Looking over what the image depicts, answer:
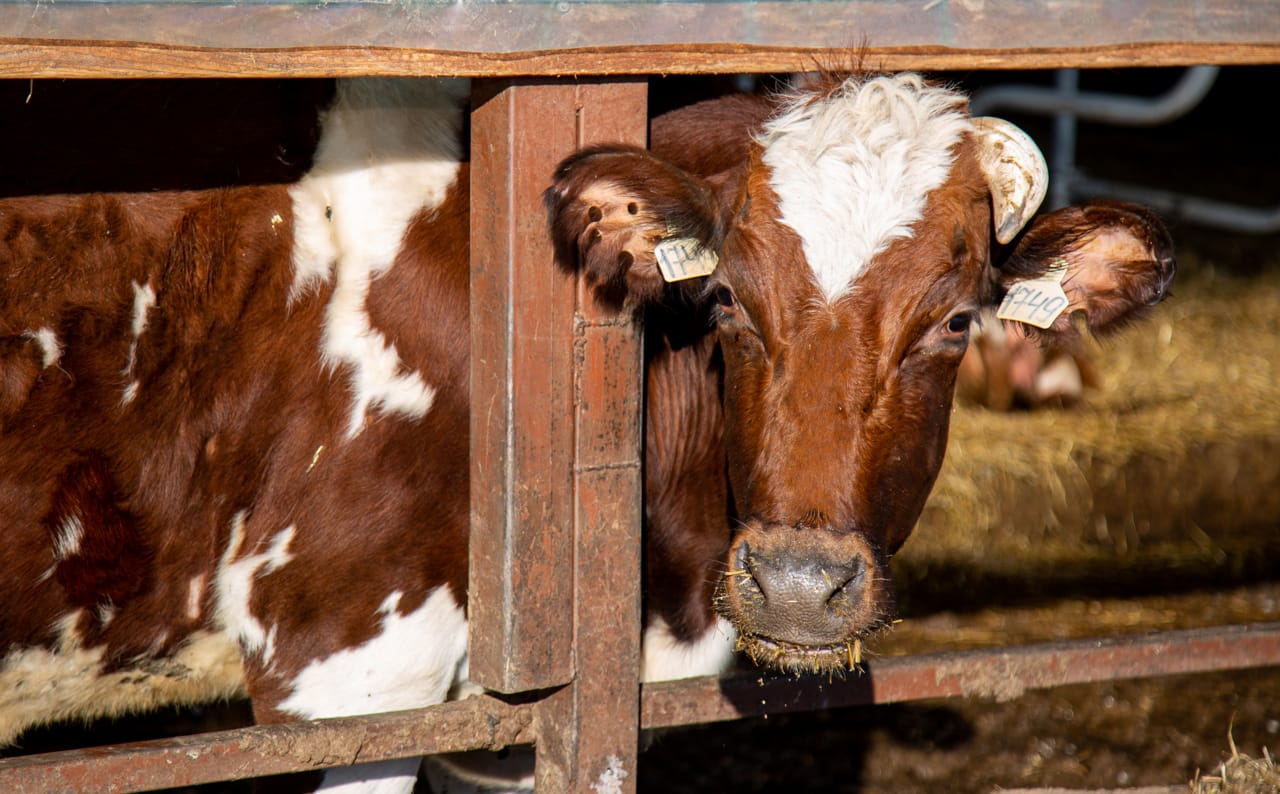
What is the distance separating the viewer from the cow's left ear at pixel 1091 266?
307cm

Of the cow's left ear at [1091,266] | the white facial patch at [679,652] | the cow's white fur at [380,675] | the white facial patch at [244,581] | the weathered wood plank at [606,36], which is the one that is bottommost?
the white facial patch at [679,652]

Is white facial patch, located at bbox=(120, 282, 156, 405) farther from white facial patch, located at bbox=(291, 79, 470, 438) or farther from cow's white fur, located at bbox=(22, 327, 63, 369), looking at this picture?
white facial patch, located at bbox=(291, 79, 470, 438)

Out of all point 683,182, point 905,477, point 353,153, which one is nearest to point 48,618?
point 353,153

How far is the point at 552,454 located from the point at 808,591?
0.58m

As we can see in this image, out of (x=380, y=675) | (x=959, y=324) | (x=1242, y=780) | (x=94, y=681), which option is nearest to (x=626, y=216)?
(x=959, y=324)

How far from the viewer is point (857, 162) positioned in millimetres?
2941

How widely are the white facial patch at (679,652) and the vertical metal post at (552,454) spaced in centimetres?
56

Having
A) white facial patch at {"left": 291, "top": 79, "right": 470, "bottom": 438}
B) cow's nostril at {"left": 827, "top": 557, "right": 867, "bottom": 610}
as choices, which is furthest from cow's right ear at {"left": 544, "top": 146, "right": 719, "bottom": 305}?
cow's nostril at {"left": 827, "top": 557, "right": 867, "bottom": 610}

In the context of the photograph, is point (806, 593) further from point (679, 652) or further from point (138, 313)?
point (138, 313)

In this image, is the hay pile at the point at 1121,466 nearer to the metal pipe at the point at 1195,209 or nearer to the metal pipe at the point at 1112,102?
the metal pipe at the point at 1195,209

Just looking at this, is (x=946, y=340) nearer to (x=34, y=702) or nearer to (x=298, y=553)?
(x=298, y=553)

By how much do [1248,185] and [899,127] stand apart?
8.54m

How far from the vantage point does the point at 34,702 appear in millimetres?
3260

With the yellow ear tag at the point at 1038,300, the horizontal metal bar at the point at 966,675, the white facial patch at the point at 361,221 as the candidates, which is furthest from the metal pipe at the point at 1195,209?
the white facial patch at the point at 361,221
